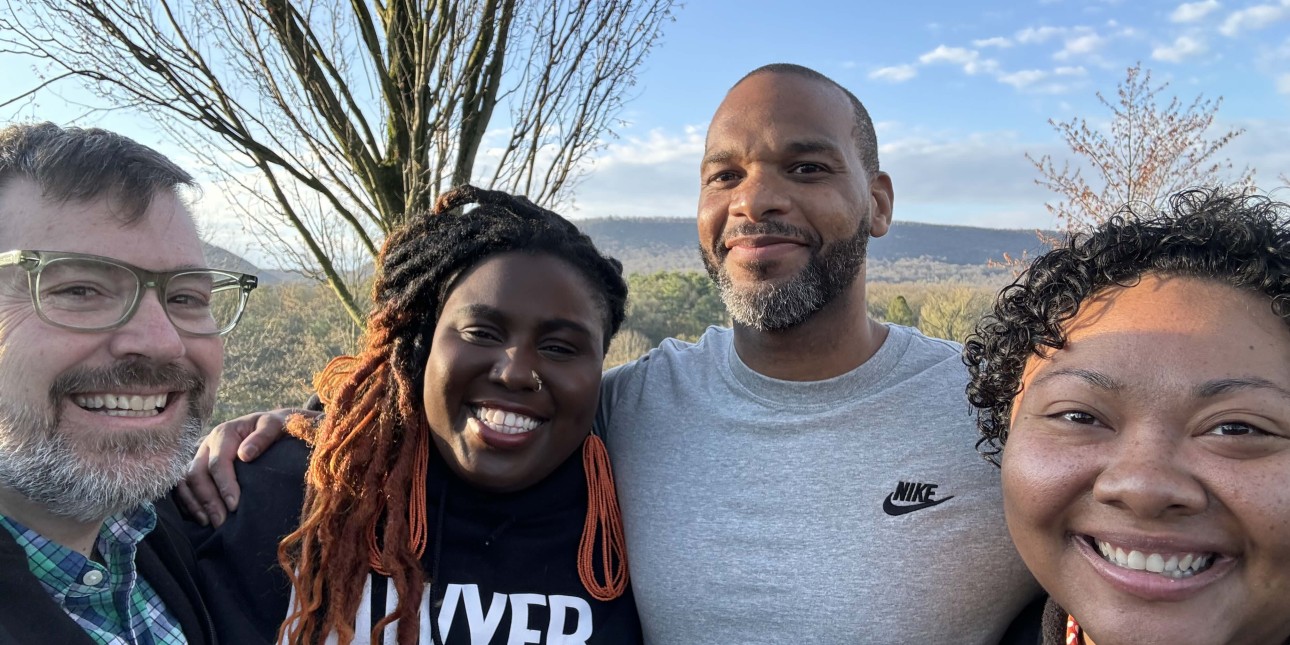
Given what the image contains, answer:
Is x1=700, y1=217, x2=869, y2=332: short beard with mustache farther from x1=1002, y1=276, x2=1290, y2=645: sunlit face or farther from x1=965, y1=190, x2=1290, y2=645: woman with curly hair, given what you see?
x1=1002, y1=276, x2=1290, y2=645: sunlit face

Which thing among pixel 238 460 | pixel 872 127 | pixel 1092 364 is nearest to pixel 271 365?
pixel 238 460

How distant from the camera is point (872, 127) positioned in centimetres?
288

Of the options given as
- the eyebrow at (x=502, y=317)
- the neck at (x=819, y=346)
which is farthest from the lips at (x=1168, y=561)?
the eyebrow at (x=502, y=317)

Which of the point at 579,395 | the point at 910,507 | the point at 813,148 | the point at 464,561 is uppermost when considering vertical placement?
the point at 813,148

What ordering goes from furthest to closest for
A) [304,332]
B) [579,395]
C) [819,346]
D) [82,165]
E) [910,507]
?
[304,332] → [819,346] → [579,395] → [910,507] → [82,165]

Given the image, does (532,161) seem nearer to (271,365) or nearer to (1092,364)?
(1092,364)

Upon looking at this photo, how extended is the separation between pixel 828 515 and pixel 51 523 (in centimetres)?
193

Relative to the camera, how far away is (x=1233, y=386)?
4.91 ft

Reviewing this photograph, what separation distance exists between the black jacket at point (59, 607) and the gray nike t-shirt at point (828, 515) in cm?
116

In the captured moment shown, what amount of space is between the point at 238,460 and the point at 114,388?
2.20 feet

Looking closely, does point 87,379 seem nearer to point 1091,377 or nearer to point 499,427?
point 499,427

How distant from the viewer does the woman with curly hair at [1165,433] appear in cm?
149

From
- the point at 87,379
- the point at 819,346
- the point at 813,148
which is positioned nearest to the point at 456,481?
the point at 87,379

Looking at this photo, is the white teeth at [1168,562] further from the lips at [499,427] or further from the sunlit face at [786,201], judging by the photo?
the lips at [499,427]
